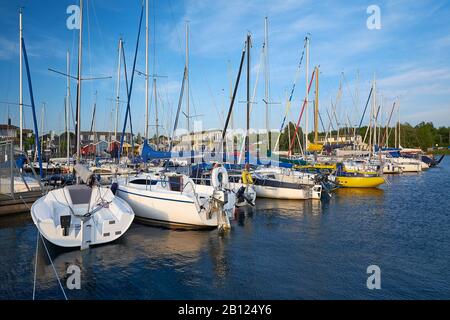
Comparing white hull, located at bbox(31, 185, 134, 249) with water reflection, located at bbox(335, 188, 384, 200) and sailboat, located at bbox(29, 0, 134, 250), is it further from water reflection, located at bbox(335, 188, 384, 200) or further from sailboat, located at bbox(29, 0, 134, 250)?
water reflection, located at bbox(335, 188, 384, 200)

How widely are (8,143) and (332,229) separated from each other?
16547 millimetres

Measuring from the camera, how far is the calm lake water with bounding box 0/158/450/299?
8953mm

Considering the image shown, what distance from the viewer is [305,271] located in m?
10.3

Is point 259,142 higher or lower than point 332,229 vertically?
higher

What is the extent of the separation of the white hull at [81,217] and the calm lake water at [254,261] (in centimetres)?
48

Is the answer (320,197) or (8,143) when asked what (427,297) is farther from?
Result: (8,143)

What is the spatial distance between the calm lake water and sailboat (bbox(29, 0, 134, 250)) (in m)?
0.52

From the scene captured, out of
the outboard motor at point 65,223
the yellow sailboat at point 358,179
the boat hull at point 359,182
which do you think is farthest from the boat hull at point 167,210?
the boat hull at point 359,182

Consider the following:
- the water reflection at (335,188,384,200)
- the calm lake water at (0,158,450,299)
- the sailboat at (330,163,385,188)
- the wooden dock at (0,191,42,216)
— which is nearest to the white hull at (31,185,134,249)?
the calm lake water at (0,158,450,299)

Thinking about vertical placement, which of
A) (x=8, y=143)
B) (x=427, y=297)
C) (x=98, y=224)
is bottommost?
(x=427, y=297)

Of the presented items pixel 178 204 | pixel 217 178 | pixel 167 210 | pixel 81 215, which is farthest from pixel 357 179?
pixel 81 215
